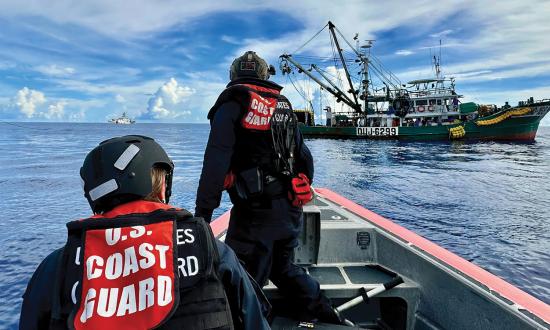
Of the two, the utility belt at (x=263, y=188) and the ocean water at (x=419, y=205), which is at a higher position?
the utility belt at (x=263, y=188)

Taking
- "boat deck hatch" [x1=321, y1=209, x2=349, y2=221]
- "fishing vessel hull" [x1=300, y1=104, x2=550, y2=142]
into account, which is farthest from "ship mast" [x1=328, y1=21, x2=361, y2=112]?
"boat deck hatch" [x1=321, y1=209, x2=349, y2=221]

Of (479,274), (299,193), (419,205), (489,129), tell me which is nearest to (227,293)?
(299,193)

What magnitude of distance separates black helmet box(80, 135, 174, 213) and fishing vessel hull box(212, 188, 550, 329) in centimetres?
205

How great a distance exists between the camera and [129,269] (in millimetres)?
1164

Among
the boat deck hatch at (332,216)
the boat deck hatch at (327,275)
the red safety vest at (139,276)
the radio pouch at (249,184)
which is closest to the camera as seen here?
the red safety vest at (139,276)

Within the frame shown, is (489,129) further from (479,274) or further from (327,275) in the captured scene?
(479,274)

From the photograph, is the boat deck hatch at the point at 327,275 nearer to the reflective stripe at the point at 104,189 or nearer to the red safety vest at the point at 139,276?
the red safety vest at the point at 139,276

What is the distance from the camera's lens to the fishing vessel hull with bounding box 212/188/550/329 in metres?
2.68

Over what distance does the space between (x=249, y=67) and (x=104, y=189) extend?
5.42ft

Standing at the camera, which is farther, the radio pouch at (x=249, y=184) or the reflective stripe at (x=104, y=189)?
the radio pouch at (x=249, y=184)

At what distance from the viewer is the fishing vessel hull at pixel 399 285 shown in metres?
2.68

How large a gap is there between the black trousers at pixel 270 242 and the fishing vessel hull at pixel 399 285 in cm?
27

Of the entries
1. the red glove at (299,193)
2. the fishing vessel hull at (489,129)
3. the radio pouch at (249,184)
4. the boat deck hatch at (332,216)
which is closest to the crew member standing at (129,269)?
the radio pouch at (249,184)

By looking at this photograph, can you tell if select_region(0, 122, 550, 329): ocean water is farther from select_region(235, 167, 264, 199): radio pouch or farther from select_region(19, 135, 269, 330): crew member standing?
select_region(19, 135, 269, 330): crew member standing
